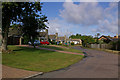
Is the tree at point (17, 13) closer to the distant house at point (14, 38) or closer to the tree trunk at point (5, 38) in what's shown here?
the tree trunk at point (5, 38)

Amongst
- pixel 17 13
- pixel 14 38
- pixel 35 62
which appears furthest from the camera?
pixel 14 38

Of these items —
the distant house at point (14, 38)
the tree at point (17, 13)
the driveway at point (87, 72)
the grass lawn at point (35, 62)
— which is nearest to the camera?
the driveway at point (87, 72)

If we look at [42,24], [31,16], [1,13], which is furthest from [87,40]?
[1,13]

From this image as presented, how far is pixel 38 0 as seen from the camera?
55.8 ft

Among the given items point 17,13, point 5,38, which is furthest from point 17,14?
point 5,38

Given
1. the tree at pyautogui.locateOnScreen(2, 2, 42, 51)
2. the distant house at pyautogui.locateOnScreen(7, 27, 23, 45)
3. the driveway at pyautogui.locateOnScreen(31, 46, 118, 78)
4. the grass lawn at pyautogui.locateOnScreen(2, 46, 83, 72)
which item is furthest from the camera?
the distant house at pyautogui.locateOnScreen(7, 27, 23, 45)

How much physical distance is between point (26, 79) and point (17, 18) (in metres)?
12.5

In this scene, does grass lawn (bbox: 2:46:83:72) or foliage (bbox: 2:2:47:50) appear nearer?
grass lawn (bbox: 2:46:83:72)

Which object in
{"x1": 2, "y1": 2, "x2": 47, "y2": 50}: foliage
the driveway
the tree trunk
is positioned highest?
{"x1": 2, "y1": 2, "x2": 47, "y2": 50}: foliage

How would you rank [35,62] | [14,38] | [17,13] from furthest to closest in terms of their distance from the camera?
1. [14,38]
2. [17,13]
3. [35,62]

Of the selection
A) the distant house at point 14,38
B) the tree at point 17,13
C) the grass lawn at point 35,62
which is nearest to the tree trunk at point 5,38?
the tree at point 17,13

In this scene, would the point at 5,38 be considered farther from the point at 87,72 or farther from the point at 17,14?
the point at 87,72

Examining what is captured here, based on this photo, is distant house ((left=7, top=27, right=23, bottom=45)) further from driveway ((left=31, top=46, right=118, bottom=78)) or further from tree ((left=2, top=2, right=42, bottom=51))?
driveway ((left=31, top=46, right=118, bottom=78))

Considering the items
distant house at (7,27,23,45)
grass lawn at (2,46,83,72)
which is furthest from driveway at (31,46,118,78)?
distant house at (7,27,23,45)
